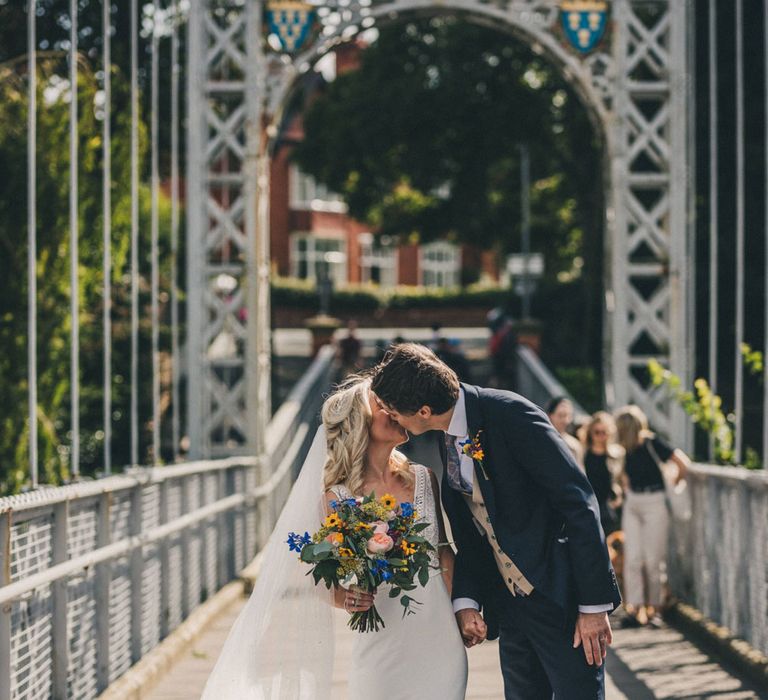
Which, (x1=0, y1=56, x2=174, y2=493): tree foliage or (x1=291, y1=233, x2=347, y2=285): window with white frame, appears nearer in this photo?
(x1=0, y1=56, x2=174, y2=493): tree foliage

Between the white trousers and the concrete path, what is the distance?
0.42 metres

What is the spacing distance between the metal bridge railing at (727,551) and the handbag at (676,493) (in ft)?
0.22

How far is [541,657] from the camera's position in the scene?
4578 millimetres

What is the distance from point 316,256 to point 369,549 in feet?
168

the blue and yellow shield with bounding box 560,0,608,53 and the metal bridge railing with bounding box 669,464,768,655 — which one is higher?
the blue and yellow shield with bounding box 560,0,608,53

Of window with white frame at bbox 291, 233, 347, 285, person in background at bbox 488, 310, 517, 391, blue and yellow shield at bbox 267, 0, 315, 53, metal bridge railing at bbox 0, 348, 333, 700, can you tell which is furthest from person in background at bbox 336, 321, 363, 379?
window with white frame at bbox 291, 233, 347, 285

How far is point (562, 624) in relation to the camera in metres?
4.54

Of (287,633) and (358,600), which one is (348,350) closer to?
(287,633)

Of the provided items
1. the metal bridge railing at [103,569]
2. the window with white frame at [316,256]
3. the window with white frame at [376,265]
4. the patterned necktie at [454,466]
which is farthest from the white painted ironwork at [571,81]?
the window with white frame at [376,265]

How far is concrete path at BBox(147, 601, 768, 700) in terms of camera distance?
7.69m

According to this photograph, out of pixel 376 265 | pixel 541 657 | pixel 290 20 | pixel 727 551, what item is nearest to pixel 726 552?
pixel 727 551

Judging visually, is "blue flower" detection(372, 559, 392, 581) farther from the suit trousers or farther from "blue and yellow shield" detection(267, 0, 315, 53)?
"blue and yellow shield" detection(267, 0, 315, 53)

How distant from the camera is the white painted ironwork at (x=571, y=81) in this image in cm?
1321

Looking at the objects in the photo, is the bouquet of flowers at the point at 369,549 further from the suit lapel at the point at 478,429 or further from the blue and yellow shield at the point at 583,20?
the blue and yellow shield at the point at 583,20
